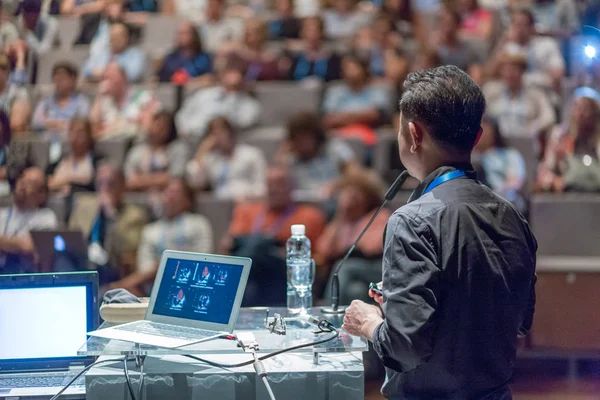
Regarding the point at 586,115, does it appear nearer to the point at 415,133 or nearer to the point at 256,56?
the point at 256,56

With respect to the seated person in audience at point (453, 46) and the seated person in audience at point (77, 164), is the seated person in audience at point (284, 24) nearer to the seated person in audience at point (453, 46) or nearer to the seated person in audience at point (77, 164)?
the seated person in audience at point (453, 46)

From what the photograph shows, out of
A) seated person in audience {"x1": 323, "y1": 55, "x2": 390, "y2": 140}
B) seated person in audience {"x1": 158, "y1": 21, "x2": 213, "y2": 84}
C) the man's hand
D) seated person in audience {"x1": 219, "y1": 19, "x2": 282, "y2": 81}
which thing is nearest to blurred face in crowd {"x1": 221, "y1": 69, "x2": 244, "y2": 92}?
seated person in audience {"x1": 219, "y1": 19, "x2": 282, "y2": 81}

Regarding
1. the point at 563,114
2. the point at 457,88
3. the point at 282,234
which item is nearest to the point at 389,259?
the point at 457,88

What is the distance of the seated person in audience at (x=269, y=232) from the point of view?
154 inches

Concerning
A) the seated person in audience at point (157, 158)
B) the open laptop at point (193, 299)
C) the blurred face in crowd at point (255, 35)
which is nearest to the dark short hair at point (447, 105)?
the open laptop at point (193, 299)

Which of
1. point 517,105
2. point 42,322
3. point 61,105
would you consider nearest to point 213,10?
point 61,105

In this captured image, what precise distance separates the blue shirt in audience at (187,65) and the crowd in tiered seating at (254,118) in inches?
0.7

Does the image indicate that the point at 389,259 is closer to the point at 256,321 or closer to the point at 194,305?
the point at 194,305

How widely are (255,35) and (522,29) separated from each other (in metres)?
1.92

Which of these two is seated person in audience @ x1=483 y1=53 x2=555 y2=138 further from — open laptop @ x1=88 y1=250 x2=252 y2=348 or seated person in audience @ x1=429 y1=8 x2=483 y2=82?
open laptop @ x1=88 y1=250 x2=252 y2=348

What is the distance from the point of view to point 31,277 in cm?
193

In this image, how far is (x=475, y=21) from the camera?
19.1 feet

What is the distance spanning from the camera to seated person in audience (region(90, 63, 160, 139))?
5.42 meters

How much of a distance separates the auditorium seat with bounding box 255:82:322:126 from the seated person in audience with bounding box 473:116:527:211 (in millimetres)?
1298
